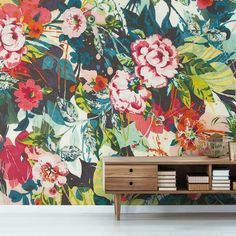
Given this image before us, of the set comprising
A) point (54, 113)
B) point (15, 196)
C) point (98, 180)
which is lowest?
point (15, 196)

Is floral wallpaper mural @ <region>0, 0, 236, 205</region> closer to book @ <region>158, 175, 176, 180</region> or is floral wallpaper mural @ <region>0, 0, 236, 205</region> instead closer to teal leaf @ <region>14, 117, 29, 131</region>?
teal leaf @ <region>14, 117, 29, 131</region>

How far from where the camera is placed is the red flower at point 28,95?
185 inches

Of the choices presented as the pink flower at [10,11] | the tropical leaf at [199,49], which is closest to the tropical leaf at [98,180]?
the tropical leaf at [199,49]

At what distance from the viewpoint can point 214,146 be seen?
4.53 m

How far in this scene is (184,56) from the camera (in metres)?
4.70

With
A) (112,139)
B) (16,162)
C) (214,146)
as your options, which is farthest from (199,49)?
(16,162)

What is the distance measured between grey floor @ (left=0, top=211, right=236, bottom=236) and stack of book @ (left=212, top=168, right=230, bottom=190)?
273 mm

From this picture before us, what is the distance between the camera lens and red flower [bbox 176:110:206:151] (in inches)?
185

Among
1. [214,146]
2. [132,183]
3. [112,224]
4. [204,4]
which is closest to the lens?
[112,224]

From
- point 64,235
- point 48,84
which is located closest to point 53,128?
point 48,84

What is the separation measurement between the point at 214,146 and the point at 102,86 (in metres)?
1.08

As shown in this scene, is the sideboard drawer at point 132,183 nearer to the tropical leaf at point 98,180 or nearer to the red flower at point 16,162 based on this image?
the tropical leaf at point 98,180

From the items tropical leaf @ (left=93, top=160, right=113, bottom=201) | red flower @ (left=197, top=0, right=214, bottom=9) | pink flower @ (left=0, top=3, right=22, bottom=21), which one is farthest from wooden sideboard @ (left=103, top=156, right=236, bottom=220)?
pink flower @ (left=0, top=3, right=22, bottom=21)

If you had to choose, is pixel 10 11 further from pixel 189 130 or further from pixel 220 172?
pixel 220 172
